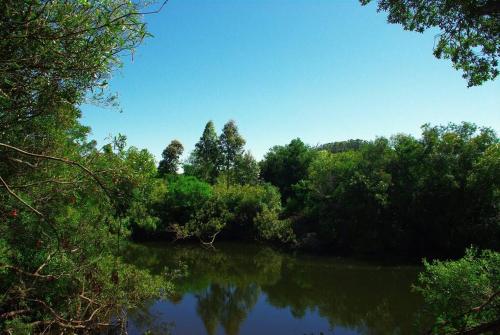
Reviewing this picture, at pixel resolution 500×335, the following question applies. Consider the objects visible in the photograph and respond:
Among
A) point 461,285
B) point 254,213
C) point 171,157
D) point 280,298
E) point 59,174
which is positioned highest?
point 171,157

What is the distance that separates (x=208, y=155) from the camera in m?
43.3

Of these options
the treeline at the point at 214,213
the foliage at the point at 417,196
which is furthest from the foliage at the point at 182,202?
the foliage at the point at 417,196

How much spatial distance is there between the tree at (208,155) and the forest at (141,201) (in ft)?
25.7

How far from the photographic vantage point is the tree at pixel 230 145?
1655 inches

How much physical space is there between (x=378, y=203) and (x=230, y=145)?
21241 millimetres

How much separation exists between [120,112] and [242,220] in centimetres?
2799

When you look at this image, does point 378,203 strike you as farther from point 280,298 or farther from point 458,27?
point 458,27

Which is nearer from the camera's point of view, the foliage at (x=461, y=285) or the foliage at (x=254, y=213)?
the foliage at (x=461, y=285)

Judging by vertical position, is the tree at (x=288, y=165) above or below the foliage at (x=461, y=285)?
above

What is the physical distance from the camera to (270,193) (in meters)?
31.9

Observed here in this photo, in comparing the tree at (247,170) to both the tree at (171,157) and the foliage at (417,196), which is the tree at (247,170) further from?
the foliage at (417,196)

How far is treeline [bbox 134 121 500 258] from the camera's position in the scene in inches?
897

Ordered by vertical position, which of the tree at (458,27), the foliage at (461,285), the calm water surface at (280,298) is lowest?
the calm water surface at (280,298)

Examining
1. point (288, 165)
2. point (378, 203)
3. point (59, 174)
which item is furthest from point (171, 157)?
point (59, 174)
